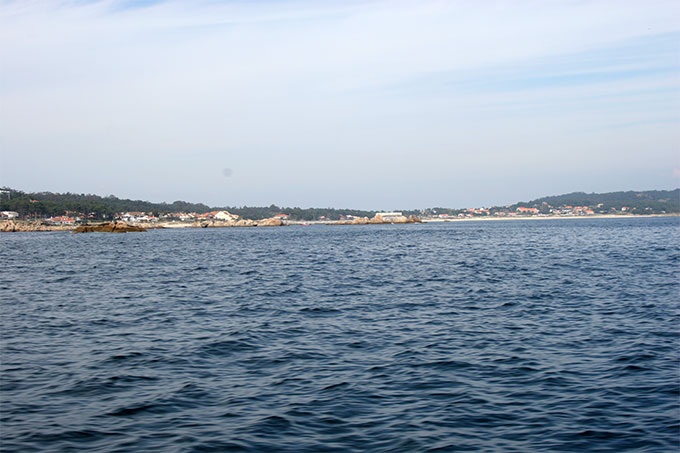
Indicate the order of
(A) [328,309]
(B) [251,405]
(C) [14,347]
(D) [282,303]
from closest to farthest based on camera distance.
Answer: (B) [251,405]
(C) [14,347]
(A) [328,309]
(D) [282,303]

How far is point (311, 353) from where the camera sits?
12.5 metres

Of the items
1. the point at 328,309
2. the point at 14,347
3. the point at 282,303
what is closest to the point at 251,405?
the point at 14,347

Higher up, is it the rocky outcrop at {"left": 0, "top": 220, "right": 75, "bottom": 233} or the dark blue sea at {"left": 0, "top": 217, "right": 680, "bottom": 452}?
the rocky outcrop at {"left": 0, "top": 220, "right": 75, "bottom": 233}

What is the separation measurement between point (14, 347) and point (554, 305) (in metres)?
15.3

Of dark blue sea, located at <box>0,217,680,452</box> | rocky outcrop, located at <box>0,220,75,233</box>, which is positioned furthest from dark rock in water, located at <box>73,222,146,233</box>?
dark blue sea, located at <box>0,217,680,452</box>

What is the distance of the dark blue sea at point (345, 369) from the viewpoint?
25.8 feet

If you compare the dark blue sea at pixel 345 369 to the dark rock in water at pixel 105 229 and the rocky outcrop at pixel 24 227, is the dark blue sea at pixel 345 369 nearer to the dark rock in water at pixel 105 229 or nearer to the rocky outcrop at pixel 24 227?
the dark rock in water at pixel 105 229

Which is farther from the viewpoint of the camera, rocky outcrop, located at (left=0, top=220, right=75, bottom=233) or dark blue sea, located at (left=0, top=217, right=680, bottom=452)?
rocky outcrop, located at (left=0, top=220, right=75, bottom=233)

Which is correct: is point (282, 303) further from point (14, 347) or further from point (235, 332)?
point (14, 347)

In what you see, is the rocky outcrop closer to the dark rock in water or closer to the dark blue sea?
the dark rock in water

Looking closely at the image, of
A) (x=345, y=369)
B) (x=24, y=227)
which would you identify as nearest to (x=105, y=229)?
(x=24, y=227)

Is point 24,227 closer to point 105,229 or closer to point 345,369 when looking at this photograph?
point 105,229

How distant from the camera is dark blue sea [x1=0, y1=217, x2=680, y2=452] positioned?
7863mm

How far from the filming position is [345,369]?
1108cm
